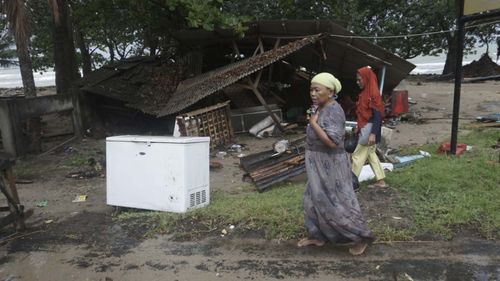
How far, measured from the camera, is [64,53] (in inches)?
590

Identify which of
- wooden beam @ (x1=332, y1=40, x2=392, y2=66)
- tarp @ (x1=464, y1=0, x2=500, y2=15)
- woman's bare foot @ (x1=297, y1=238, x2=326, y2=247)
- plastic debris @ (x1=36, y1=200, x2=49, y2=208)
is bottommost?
plastic debris @ (x1=36, y1=200, x2=49, y2=208)

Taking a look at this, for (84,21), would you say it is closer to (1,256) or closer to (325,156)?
(1,256)

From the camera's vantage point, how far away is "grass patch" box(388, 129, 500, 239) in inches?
183

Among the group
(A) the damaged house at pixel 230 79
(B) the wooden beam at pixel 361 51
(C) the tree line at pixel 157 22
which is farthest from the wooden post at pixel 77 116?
(B) the wooden beam at pixel 361 51

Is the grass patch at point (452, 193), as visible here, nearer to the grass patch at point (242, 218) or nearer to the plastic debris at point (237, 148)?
the grass patch at point (242, 218)

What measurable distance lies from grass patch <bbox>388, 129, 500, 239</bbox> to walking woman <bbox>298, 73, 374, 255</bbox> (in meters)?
0.93

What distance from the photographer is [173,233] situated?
195 inches

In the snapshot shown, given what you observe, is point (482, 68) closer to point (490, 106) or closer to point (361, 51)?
point (490, 106)

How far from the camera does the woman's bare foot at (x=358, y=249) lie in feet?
13.7

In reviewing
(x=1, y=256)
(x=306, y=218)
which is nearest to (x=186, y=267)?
(x=306, y=218)

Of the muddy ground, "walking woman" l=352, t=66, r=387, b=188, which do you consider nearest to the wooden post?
the muddy ground

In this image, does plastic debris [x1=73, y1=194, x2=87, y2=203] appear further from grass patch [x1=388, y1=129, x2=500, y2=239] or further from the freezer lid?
grass patch [x1=388, y1=129, x2=500, y2=239]

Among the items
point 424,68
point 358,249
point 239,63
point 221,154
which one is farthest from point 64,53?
point 424,68

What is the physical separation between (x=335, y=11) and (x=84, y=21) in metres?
8.45
